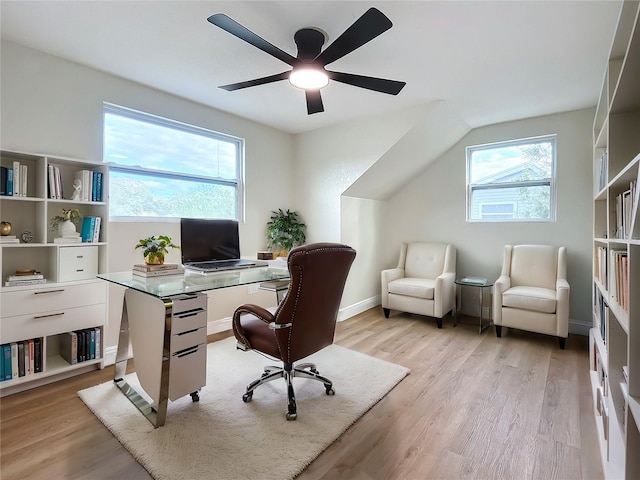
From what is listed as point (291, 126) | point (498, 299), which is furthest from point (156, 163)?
point (498, 299)

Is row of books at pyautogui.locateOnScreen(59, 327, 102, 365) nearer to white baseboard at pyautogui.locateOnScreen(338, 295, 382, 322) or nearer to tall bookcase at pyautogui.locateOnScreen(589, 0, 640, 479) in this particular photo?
white baseboard at pyautogui.locateOnScreen(338, 295, 382, 322)

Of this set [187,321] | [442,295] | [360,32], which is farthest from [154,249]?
[442,295]

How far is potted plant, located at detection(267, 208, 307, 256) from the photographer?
4.16m

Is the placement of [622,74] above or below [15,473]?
above

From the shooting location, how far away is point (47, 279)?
2480 millimetres

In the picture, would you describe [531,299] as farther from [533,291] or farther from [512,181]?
[512,181]

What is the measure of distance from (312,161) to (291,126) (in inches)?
21.3

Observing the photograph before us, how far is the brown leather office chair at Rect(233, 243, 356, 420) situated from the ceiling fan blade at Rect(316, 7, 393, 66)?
1.14 meters

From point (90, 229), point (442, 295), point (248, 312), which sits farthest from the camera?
point (442, 295)

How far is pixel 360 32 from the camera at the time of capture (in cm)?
166

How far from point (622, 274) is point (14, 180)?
12.1ft

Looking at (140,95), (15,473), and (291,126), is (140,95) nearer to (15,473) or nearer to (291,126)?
(291,126)

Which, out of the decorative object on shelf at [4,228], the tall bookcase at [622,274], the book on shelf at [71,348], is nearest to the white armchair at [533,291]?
the tall bookcase at [622,274]

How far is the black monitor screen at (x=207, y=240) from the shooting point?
2488 millimetres
